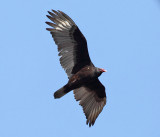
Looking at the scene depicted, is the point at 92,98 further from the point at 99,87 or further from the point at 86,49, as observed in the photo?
the point at 86,49

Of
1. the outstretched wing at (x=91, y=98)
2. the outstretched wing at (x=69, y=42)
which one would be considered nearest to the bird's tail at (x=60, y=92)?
the outstretched wing at (x=69, y=42)

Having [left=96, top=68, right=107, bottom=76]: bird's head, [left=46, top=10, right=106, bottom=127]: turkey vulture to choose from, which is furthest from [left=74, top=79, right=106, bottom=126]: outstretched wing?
[left=96, top=68, right=107, bottom=76]: bird's head

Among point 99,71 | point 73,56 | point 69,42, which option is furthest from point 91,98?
point 69,42

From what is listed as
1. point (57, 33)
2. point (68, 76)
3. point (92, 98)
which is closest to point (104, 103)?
point (92, 98)

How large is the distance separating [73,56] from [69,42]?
0.40 meters

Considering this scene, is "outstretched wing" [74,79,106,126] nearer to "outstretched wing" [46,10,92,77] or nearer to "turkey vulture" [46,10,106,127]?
"turkey vulture" [46,10,106,127]

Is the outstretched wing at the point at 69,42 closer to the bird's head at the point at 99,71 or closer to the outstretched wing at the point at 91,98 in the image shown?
the bird's head at the point at 99,71

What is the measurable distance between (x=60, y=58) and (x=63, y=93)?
922mm

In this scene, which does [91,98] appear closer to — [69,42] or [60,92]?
[60,92]

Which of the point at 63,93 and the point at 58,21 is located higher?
the point at 58,21

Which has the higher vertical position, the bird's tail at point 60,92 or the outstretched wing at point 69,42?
the outstretched wing at point 69,42

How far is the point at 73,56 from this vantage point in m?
14.2

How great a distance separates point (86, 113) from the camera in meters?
14.4

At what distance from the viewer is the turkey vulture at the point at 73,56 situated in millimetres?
13930
